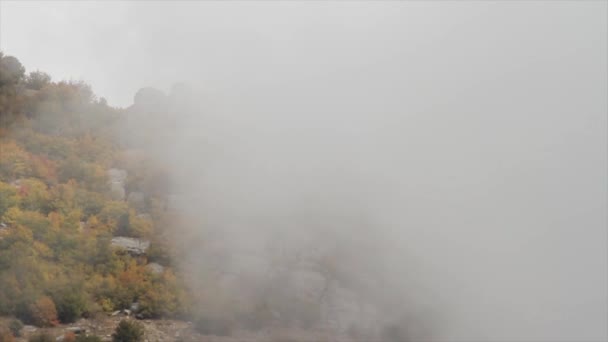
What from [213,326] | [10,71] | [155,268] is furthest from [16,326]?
[10,71]

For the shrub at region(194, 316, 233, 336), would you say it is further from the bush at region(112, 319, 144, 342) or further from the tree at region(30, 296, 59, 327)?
the tree at region(30, 296, 59, 327)

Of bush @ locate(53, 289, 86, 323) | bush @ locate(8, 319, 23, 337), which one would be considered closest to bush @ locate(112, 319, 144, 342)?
bush @ locate(53, 289, 86, 323)

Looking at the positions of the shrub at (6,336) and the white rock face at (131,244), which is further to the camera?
the white rock face at (131,244)

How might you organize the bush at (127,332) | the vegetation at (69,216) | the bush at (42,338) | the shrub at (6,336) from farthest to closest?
the vegetation at (69,216) → the bush at (127,332) → the bush at (42,338) → the shrub at (6,336)

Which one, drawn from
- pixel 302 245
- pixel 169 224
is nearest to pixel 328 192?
pixel 302 245

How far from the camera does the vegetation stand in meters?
14.7

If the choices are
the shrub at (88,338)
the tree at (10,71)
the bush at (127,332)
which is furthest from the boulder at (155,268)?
the tree at (10,71)

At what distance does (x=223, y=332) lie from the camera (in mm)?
16344

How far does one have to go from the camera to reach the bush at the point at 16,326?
12938mm

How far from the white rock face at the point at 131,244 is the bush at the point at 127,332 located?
4621mm

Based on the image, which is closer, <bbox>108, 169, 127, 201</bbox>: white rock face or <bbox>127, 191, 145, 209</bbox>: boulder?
<bbox>108, 169, 127, 201</bbox>: white rock face

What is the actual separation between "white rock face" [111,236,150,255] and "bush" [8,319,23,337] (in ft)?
17.3

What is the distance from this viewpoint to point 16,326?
1303cm

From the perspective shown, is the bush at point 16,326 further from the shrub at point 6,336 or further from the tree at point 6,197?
the tree at point 6,197
